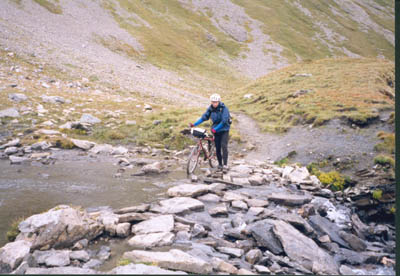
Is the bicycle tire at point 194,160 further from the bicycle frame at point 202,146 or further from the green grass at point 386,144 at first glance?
the green grass at point 386,144

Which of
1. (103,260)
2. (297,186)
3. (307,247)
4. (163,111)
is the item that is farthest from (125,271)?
(163,111)

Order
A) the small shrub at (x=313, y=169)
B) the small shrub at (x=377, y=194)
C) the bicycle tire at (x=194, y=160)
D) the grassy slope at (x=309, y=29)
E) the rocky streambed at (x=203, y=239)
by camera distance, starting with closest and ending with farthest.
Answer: the rocky streambed at (x=203, y=239) → the small shrub at (x=377, y=194) → the bicycle tire at (x=194, y=160) → the small shrub at (x=313, y=169) → the grassy slope at (x=309, y=29)

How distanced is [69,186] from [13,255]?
540cm

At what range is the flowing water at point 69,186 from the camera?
8438mm

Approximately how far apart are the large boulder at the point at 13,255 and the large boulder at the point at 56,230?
204mm

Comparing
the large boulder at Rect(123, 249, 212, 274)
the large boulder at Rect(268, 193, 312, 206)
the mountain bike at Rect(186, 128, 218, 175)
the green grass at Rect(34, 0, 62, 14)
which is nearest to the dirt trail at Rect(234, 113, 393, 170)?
the mountain bike at Rect(186, 128, 218, 175)

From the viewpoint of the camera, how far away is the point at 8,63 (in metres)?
33.3

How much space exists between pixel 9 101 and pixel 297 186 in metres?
23.9

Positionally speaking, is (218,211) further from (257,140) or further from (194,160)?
(257,140)

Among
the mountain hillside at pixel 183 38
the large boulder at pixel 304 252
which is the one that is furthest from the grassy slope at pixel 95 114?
the large boulder at pixel 304 252

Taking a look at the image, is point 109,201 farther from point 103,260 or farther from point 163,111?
point 163,111

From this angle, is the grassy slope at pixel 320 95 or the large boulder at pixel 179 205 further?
the grassy slope at pixel 320 95

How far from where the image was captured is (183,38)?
3809 inches

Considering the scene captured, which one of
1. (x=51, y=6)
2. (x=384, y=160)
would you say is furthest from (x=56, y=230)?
(x=51, y=6)
